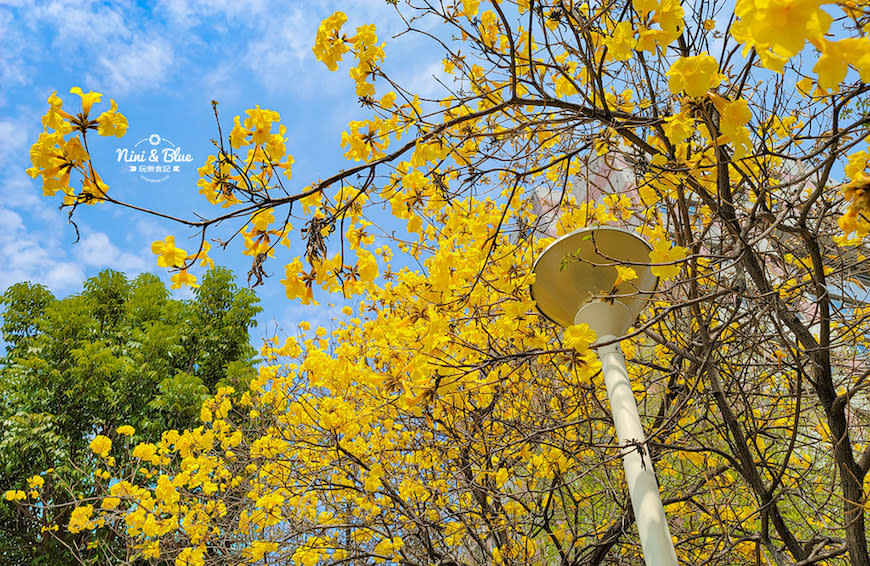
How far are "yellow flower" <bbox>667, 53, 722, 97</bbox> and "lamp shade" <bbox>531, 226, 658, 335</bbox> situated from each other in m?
0.83

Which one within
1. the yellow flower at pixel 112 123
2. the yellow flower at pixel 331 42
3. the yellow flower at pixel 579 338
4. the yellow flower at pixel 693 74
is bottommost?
the yellow flower at pixel 579 338

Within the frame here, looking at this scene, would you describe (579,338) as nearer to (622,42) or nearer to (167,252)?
(622,42)

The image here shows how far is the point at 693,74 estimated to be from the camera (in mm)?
1262

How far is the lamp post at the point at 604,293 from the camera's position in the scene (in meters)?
1.98

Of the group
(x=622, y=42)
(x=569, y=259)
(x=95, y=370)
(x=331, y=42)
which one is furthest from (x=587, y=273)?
(x=95, y=370)

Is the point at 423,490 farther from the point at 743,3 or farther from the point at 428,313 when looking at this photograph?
the point at 743,3

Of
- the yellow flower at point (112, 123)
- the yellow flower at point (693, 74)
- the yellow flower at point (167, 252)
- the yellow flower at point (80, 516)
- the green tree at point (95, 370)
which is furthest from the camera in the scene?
the green tree at point (95, 370)

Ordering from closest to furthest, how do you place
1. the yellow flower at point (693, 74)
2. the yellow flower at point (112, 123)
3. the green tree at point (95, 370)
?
the yellow flower at point (693, 74) < the yellow flower at point (112, 123) < the green tree at point (95, 370)

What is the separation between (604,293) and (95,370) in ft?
32.1

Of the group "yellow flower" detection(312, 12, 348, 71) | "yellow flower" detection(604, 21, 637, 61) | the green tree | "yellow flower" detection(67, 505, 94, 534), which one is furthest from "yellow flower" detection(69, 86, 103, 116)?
the green tree

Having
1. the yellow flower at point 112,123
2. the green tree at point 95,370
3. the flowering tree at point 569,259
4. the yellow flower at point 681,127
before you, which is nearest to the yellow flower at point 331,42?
the flowering tree at point 569,259

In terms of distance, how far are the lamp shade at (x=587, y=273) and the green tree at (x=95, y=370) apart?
24.4ft

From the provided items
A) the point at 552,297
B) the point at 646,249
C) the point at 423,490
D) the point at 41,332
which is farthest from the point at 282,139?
the point at 41,332

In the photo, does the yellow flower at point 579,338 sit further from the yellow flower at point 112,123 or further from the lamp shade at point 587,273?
the yellow flower at point 112,123
